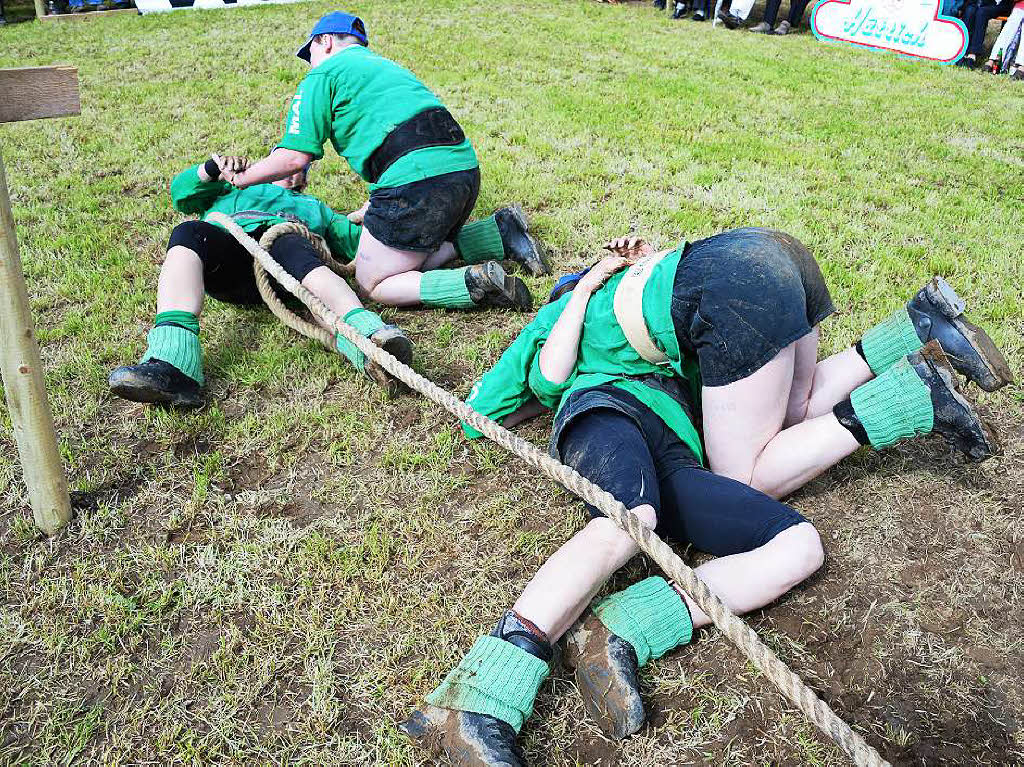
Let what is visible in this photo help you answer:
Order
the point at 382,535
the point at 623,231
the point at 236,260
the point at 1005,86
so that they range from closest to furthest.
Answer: the point at 382,535 < the point at 236,260 < the point at 623,231 < the point at 1005,86

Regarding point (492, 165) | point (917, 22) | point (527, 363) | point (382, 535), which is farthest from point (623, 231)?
point (917, 22)

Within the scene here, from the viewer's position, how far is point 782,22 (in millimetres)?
10969

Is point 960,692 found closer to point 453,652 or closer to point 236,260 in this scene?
point 453,652

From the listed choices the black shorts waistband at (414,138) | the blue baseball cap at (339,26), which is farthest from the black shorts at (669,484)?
the blue baseball cap at (339,26)

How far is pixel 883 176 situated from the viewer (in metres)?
5.46

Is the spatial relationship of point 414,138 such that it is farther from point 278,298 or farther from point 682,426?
point 682,426

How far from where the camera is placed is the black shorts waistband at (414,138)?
3.76 m

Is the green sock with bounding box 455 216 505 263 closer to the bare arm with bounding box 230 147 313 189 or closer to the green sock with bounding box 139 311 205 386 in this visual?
the bare arm with bounding box 230 147 313 189

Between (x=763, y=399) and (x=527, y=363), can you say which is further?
(x=527, y=363)

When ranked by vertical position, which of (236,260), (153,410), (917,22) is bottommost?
(153,410)

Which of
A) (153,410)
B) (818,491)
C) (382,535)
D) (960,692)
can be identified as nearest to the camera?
(960,692)

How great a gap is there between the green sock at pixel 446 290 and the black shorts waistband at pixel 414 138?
0.58m

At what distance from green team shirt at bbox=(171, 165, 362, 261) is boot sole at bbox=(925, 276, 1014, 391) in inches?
107

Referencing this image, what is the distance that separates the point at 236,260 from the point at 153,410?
0.84m
